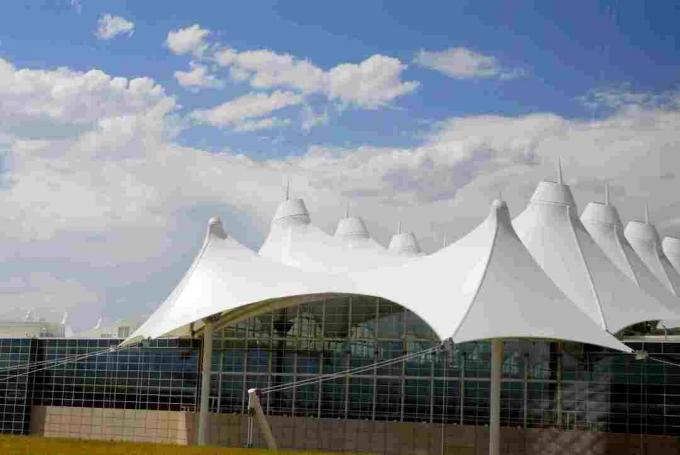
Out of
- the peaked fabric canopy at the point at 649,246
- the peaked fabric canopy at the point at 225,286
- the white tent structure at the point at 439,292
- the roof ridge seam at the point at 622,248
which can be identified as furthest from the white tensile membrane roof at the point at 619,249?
the peaked fabric canopy at the point at 225,286

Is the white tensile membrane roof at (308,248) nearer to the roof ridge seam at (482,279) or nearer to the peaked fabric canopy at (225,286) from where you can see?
the peaked fabric canopy at (225,286)

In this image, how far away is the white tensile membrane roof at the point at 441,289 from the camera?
30.5 metres

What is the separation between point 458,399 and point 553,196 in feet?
36.1

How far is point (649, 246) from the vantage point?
5625 centimetres

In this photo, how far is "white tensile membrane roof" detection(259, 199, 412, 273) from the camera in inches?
2085

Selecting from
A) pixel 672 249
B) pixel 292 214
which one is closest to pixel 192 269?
pixel 292 214

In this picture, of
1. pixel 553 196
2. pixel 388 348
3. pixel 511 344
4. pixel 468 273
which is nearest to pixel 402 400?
pixel 388 348

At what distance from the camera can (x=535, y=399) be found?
117ft

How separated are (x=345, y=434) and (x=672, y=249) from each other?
33211 millimetres

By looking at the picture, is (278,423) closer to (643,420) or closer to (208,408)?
(208,408)

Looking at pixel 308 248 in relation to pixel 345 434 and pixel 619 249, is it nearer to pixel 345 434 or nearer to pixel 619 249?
pixel 619 249

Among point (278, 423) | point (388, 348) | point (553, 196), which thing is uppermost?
point (553, 196)

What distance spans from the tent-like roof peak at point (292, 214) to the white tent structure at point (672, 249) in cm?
2221

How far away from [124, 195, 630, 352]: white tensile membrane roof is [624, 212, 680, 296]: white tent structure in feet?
77.2
